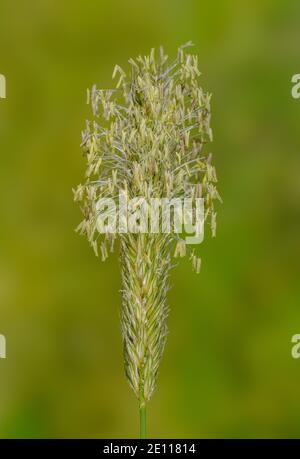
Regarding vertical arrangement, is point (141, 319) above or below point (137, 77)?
below

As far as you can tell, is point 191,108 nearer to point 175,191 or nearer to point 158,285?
point 175,191

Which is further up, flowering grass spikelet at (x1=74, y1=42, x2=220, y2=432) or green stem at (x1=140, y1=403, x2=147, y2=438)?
flowering grass spikelet at (x1=74, y1=42, x2=220, y2=432)

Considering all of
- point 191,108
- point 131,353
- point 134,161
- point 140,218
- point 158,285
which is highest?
point 191,108

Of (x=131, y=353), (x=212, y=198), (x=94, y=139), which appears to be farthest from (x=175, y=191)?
(x=131, y=353)

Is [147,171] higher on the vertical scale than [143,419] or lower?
higher

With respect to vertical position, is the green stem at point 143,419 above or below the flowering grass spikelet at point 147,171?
below

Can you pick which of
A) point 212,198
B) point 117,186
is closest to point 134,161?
point 117,186

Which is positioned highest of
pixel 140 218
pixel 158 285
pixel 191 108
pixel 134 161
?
pixel 191 108

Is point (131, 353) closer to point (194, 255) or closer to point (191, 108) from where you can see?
point (194, 255)

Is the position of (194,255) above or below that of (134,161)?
below
